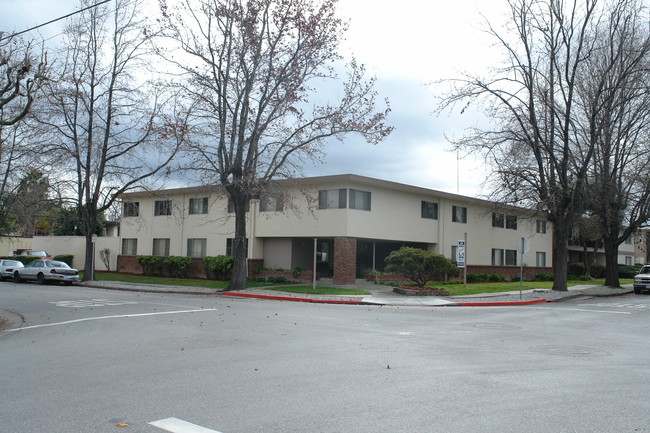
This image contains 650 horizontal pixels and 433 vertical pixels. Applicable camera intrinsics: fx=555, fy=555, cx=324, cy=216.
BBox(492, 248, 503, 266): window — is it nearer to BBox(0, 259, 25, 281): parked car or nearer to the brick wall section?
the brick wall section

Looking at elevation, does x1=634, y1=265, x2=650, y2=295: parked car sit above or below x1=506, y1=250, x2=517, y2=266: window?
below

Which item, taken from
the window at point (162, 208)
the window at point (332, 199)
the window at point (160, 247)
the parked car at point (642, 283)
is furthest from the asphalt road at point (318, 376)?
the window at point (160, 247)

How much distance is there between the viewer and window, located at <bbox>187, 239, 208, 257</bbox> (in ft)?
121

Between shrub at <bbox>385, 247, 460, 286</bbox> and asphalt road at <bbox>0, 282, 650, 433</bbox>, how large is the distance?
1081 centimetres

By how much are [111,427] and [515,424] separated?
13.2 ft

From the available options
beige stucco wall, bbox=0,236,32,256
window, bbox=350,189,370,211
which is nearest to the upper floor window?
window, bbox=350,189,370,211

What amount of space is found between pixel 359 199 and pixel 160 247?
17.1 m

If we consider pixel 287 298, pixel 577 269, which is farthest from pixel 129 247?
pixel 577 269

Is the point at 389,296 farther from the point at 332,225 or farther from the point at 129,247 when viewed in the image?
the point at 129,247

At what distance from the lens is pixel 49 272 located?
31.8 meters

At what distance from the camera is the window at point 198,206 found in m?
37.1

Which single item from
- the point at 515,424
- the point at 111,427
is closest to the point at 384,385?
the point at 515,424

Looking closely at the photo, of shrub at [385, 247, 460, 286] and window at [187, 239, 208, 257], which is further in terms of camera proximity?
window at [187, 239, 208, 257]

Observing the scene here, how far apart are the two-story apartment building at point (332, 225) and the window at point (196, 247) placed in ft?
0.22
